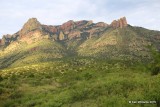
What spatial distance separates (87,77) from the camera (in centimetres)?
5534


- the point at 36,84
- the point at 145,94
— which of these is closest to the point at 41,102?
the point at 145,94

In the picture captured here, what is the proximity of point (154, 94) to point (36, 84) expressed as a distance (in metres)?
31.3

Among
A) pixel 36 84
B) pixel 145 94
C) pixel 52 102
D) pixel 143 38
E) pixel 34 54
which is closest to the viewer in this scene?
pixel 145 94

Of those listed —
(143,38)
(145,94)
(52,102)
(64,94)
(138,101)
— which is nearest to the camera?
(138,101)

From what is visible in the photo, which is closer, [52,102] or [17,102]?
[52,102]

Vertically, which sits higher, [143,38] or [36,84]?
[143,38]

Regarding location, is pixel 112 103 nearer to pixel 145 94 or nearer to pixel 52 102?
pixel 145 94

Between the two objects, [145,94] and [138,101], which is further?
[145,94]

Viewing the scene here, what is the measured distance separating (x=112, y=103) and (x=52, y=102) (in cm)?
847

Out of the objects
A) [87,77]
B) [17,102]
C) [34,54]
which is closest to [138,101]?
[17,102]

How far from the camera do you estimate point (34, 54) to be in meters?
179

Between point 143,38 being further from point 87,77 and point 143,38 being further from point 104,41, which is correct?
point 87,77

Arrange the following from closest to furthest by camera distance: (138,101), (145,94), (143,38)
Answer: (138,101) → (145,94) → (143,38)

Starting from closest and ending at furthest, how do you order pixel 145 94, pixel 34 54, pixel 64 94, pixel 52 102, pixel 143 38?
pixel 145 94, pixel 52 102, pixel 64 94, pixel 34 54, pixel 143 38
